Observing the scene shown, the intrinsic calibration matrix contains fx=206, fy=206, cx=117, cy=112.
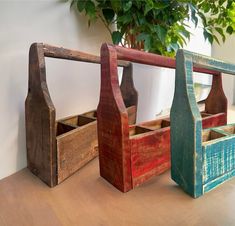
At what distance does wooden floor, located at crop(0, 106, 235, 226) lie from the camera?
243 mm

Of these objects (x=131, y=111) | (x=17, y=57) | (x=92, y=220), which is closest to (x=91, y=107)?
(x=131, y=111)

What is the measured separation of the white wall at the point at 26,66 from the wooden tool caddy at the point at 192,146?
0.28 metres

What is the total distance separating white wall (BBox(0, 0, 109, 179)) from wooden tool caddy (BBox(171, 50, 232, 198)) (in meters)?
0.28

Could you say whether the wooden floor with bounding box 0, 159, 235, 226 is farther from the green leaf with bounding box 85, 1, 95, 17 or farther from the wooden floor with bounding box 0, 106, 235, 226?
the green leaf with bounding box 85, 1, 95, 17

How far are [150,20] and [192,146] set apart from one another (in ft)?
1.36

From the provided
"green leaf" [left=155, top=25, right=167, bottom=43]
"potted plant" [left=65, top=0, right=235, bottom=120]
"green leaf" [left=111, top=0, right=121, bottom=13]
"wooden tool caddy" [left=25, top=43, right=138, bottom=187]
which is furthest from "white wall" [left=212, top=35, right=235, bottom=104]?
"wooden tool caddy" [left=25, top=43, right=138, bottom=187]

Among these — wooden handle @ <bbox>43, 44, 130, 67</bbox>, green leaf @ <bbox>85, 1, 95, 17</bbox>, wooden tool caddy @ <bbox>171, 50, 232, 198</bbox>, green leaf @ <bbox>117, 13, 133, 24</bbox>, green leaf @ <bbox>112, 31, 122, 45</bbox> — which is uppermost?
green leaf @ <bbox>85, 1, 95, 17</bbox>

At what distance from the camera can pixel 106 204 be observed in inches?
11.0

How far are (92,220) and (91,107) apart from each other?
349 millimetres

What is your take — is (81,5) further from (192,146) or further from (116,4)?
(192,146)

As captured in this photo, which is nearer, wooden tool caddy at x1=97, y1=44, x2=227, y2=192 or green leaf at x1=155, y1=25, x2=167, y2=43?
wooden tool caddy at x1=97, y1=44, x2=227, y2=192

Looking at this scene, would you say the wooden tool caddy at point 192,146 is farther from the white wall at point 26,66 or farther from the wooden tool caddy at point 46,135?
the white wall at point 26,66

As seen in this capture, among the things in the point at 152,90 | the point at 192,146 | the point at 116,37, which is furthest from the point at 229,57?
the point at 192,146

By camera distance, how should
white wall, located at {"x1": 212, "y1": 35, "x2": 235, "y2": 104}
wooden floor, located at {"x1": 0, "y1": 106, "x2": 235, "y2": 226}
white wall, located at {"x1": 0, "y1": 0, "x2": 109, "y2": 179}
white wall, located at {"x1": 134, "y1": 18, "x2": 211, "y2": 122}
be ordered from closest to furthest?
wooden floor, located at {"x1": 0, "y1": 106, "x2": 235, "y2": 226}, white wall, located at {"x1": 0, "y1": 0, "x2": 109, "y2": 179}, white wall, located at {"x1": 134, "y1": 18, "x2": 211, "y2": 122}, white wall, located at {"x1": 212, "y1": 35, "x2": 235, "y2": 104}
